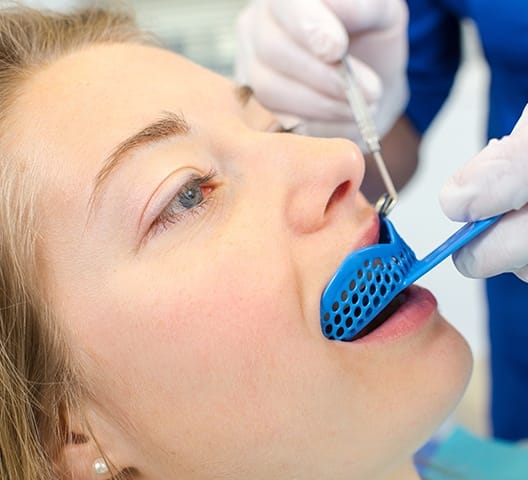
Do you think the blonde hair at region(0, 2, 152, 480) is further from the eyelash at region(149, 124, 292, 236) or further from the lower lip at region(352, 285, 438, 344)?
the lower lip at region(352, 285, 438, 344)

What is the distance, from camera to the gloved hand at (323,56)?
1.28m

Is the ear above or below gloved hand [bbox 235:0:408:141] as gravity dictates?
below

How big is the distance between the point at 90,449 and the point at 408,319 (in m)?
0.45

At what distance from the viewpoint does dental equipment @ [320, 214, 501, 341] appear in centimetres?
92

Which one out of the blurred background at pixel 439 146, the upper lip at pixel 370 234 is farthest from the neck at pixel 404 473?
the blurred background at pixel 439 146

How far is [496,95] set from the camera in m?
1.53

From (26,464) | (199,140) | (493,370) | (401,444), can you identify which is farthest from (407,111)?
(26,464)

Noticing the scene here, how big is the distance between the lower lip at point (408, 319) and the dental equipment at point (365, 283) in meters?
0.03

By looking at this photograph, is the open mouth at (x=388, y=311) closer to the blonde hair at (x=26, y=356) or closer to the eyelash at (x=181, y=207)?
the eyelash at (x=181, y=207)

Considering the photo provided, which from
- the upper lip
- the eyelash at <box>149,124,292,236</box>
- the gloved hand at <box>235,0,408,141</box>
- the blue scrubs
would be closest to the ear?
the eyelash at <box>149,124,292,236</box>

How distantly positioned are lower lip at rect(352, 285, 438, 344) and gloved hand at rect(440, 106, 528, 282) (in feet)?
0.35

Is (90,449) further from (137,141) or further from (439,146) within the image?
(439,146)

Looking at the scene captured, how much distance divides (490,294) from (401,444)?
0.76m

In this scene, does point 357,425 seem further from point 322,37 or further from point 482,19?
point 482,19
